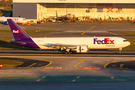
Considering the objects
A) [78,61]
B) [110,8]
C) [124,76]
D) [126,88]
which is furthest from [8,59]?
[110,8]

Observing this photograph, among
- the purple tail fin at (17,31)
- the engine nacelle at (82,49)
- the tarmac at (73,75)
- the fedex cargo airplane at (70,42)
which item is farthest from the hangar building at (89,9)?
the tarmac at (73,75)

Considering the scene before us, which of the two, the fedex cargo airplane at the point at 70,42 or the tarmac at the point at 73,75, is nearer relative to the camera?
the tarmac at the point at 73,75

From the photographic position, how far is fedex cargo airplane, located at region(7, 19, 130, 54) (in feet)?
212

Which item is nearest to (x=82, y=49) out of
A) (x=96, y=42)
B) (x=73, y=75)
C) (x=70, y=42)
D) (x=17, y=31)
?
(x=70, y=42)

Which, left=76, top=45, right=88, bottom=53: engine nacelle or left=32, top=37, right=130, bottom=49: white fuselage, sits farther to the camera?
left=32, top=37, right=130, bottom=49: white fuselage

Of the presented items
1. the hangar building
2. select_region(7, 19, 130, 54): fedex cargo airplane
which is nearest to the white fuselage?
select_region(7, 19, 130, 54): fedex cargo airplane

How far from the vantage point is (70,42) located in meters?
65.0

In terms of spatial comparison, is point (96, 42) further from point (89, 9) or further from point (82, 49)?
point (89, 9)

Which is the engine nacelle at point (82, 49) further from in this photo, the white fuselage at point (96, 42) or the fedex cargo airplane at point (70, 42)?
the white fuselage at point (96, 42)

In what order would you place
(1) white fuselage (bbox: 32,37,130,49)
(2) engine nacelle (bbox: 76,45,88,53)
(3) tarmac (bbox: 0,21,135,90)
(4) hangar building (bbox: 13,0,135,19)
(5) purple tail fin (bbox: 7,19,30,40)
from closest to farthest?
1. (3) tarmac (bbox: 0,21,135,90)
2. (2) engine nacelle (bbox: 76,45,88,53)
3. (1) white fuselage (bbox: 32,37,130,49)
4. (5) purple tail fin (bbox: 7,19,30,40)
5. (4) hangar building (bbox: 13,0,135,19)

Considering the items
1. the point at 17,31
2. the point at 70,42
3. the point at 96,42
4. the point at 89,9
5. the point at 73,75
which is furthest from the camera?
the point at 89,9

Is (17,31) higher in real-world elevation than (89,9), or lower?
lower

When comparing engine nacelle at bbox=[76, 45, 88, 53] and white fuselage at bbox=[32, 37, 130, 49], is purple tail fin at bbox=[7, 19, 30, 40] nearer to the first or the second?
white fuselage at bbox=[32, 37, 130, 49]

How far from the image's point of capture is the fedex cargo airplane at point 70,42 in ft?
212
